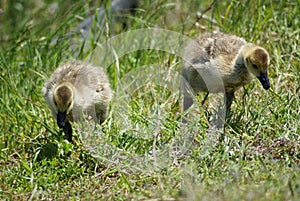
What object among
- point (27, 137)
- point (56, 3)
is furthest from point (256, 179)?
point (56, 3)

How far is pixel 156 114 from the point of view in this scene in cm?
440

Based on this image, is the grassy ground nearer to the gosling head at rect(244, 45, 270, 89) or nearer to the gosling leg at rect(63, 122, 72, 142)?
the gosling leg at rect(63, 122, 72, 142)

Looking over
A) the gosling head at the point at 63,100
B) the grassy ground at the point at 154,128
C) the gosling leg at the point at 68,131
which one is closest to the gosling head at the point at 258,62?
the grassy ground at the point at 154,128

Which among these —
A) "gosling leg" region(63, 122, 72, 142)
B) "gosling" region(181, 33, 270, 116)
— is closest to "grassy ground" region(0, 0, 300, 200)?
"gosling leg" region(63, 122, 72, 142)

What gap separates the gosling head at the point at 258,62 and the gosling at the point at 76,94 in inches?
41.5

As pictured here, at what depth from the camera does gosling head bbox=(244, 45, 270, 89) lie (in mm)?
4059

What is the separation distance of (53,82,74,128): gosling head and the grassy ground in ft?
0.80

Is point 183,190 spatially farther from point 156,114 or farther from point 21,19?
point 21,19

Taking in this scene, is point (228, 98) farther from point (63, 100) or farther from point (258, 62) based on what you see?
point (63, 100)

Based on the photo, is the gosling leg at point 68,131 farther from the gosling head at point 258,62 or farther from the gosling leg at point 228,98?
the gosling head at point 258,62

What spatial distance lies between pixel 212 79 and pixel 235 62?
0.20 metres

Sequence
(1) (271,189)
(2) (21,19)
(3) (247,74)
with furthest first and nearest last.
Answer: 1. (2) (21,19)
2. (3) (247,74)
3. (1) (271,189)

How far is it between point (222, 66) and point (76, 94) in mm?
1015

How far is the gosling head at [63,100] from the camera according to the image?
4004mm
